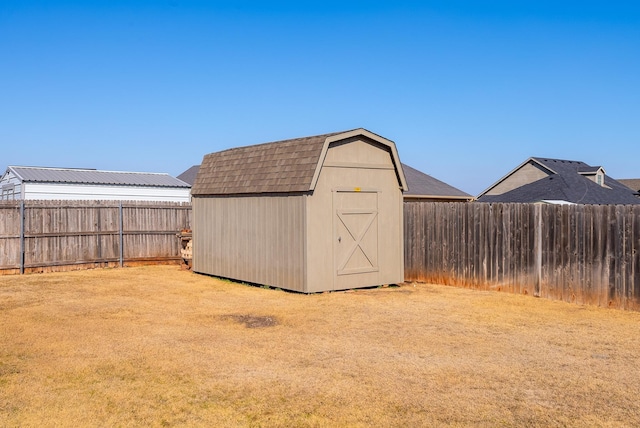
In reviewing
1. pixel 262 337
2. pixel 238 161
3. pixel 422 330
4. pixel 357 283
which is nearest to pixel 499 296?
pixel 357 283

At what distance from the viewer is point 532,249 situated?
13.9 metres

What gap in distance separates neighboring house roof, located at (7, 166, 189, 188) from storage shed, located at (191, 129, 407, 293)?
47.5 ft

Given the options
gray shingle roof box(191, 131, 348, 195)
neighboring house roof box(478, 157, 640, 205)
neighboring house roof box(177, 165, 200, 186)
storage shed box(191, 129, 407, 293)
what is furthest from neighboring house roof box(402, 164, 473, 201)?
neighboring house roof box(177, 165, 200, 186)

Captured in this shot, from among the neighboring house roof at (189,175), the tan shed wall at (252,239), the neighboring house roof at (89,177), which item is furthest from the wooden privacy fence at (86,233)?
the neighboring house roof at (189,175)

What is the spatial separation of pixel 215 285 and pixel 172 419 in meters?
10.3

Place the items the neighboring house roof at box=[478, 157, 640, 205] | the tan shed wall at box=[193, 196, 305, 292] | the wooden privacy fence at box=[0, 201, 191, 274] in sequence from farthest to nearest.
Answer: the neighboring house roof at box=[478, 157, 640, 205]
the wooden privacy fence at box=[0, 201, 191, 274]
the tan shed wall at box=[193, 196, 305, 292]

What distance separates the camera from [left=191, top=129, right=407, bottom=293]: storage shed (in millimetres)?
14086

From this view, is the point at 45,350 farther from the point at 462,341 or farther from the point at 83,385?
the point at 462,341

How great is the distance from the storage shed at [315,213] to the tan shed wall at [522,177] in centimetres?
2840

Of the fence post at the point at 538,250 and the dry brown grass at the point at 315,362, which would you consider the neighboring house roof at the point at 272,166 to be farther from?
the fence post at the point at 538,250

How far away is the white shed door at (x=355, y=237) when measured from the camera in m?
14.6

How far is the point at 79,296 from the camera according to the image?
44.8 feet

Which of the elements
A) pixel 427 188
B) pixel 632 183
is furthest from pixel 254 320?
pixel 632 183

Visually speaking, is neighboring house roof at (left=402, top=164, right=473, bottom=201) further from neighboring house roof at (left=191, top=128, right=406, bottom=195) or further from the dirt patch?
the dirt patch
